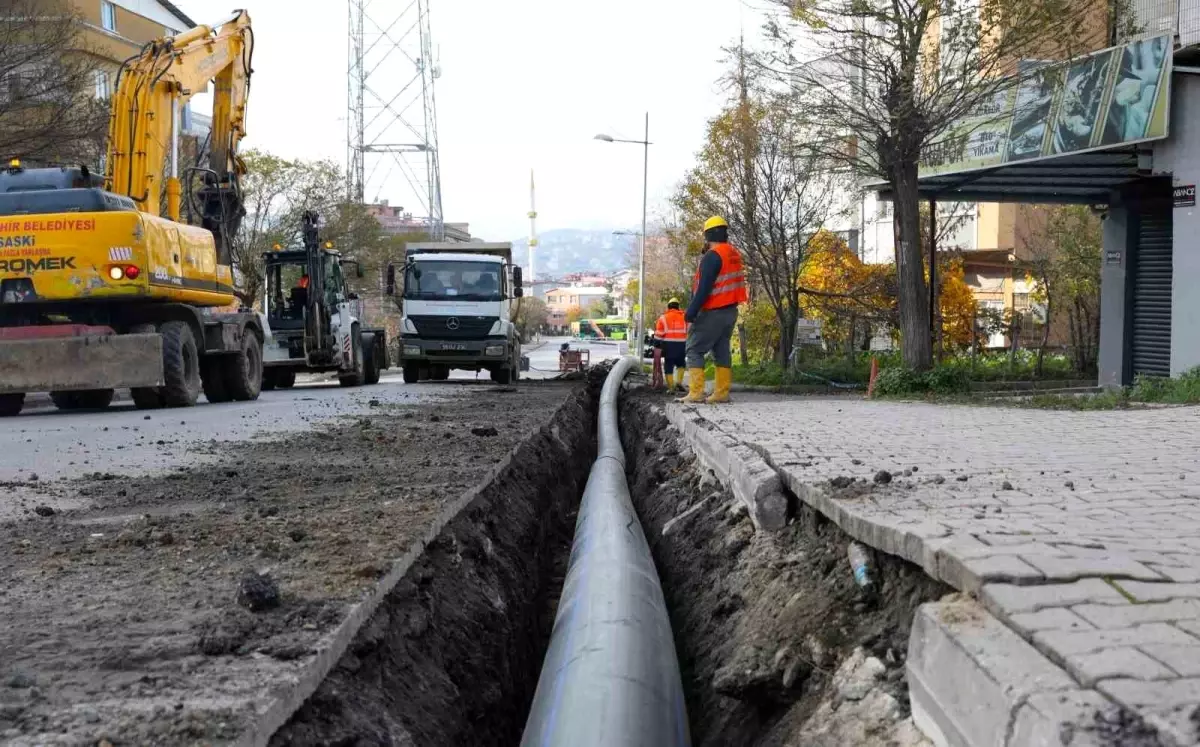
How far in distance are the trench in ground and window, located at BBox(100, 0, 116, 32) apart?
34.4m

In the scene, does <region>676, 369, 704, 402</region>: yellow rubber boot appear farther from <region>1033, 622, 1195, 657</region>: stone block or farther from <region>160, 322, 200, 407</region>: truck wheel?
<region>1033, 622, 1195, 657</region>: stone block

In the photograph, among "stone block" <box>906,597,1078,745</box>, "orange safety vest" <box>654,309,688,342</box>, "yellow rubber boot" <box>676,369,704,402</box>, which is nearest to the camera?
"stone block" <box>906,597,1078,745</box>

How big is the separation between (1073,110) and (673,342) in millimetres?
6095

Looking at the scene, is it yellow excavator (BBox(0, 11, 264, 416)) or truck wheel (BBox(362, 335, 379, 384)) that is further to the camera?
truck wheel (BBox(362, 335, 379, 384))

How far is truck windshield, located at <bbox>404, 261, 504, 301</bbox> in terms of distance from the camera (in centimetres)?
2114

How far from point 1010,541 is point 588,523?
3260 mm

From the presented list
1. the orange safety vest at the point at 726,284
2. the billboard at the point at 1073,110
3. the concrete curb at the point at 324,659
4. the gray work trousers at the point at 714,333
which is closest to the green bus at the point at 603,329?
the billboard at the point at 1073,110

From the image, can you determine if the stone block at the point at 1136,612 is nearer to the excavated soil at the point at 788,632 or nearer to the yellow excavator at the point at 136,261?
the excavated soil at the point at 788,632

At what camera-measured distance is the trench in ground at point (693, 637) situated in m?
2.98

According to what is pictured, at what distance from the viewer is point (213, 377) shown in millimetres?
15070

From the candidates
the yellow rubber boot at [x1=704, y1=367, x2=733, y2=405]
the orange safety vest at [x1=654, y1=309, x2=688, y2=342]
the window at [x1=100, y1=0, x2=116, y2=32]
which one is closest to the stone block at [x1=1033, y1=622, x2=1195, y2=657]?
the yellow rubber boot at [x1=704, y1=367, x2=733, y2=405]

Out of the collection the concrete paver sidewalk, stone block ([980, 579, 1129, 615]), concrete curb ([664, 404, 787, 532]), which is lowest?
concrete curb ([664, 404, 787, 532])

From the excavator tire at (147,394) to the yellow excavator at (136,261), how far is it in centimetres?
1

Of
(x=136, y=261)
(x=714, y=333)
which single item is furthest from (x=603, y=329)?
(x=714, y=333)
